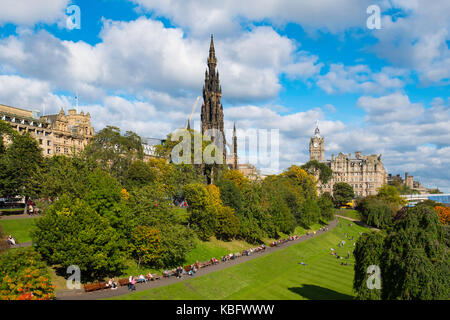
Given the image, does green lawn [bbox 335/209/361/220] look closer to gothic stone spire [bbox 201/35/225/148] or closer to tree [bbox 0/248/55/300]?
gothic stone spire [bbox 201/35/225/148]

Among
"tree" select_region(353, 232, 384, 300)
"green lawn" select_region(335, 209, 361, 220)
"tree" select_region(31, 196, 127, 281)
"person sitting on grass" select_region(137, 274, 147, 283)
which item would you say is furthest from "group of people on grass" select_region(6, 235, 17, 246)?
"green lawn" select_region(335, 209, 361, 220)

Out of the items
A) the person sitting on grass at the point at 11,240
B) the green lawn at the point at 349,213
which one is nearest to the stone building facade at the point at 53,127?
the person sitting on grass at the point at 11,240

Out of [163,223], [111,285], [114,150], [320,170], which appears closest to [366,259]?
[111,285]

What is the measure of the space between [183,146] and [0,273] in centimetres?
7194

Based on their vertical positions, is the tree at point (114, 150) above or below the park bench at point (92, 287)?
above

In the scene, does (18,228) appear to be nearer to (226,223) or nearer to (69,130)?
(226,223)

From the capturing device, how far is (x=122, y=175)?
74125mm

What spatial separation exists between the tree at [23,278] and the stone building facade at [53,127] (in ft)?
196

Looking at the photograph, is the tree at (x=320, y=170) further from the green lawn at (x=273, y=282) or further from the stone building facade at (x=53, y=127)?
the green lawn at (x=273, y=282)

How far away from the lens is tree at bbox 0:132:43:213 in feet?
172

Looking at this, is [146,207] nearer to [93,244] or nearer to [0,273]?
[93,244]

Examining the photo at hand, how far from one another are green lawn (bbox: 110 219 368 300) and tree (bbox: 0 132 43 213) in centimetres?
2900

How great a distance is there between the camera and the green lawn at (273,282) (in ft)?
121

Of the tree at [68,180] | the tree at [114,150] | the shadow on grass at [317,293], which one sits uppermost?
the tree at [114,150]
